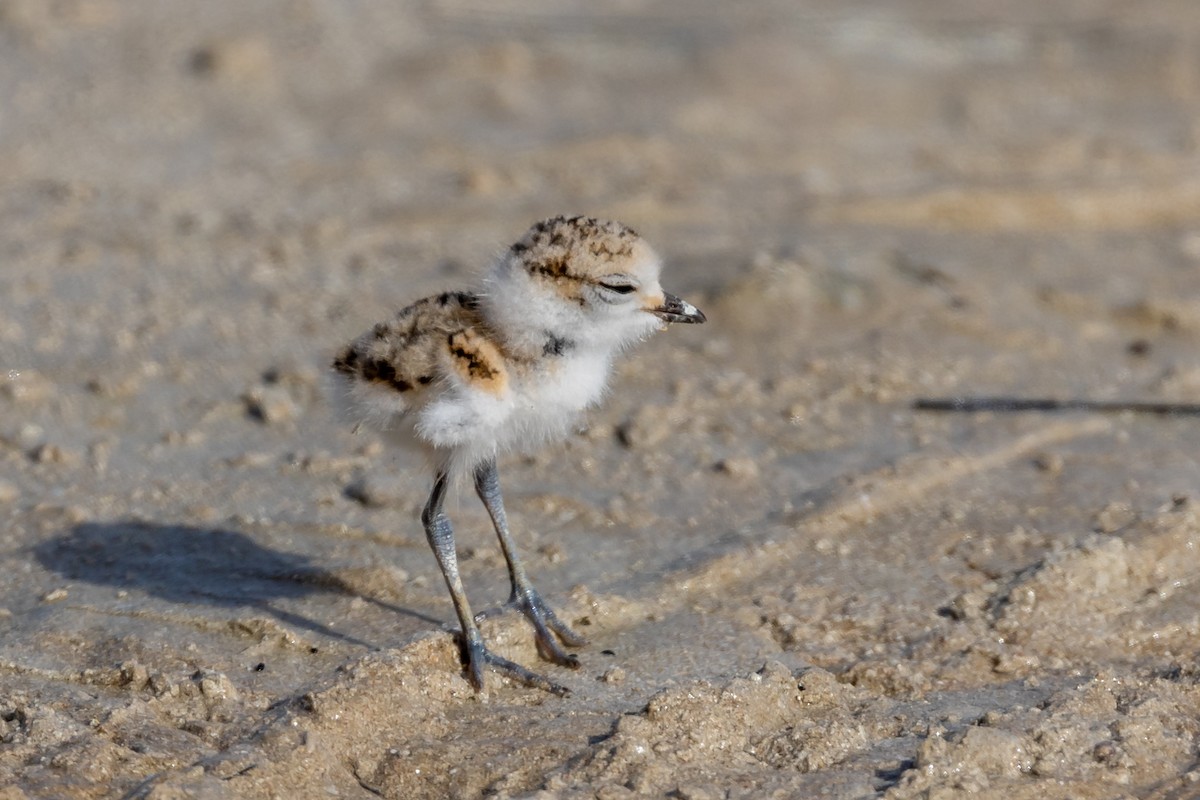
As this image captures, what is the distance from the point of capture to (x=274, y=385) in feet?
17.3

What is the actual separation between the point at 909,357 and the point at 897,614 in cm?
174

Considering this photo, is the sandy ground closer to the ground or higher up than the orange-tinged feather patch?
closer to the ground

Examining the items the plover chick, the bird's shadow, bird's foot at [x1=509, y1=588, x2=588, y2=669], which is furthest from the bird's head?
the bird's shadow

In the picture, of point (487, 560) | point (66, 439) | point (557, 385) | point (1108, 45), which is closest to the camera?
point (557, 385)

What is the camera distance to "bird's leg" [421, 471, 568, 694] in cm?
359

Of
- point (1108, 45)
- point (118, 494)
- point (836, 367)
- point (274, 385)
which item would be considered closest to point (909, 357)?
point (836, 367)

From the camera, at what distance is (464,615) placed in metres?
3.62

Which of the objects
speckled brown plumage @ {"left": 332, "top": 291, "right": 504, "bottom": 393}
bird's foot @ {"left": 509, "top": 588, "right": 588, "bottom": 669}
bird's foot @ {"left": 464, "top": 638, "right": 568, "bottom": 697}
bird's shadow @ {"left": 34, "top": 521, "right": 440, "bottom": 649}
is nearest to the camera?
speckled brown plumage @ {"left": 332, "top": 291, "right": 504, "bottom": 393}

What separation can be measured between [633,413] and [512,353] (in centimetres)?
160

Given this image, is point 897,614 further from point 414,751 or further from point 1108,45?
point 1108,45

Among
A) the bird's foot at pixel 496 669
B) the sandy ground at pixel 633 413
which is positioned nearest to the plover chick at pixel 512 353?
the bird's foot at pixel 496 669

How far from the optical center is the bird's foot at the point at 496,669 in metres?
3.57

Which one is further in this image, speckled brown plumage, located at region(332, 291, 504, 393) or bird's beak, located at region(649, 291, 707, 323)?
bird's beak, located at region(649, 291, 707, 323)

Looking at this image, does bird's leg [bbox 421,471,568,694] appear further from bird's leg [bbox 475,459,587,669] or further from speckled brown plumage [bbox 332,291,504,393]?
speckled brown plumage [bbox 332,291,504,393]
